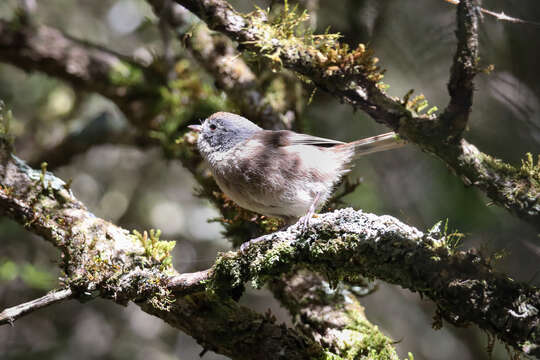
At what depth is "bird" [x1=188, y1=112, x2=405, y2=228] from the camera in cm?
357

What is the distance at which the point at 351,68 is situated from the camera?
329cm

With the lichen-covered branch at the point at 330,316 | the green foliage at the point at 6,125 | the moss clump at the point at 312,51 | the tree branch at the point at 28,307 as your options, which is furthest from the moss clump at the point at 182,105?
the tree branch at the point at 28,307

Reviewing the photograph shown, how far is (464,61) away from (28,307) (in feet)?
10.1

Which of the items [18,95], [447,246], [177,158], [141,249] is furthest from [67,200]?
[18,95]

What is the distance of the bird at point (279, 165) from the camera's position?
141 inches

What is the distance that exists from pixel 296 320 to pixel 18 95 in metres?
6.79

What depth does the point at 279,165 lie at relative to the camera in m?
3.64

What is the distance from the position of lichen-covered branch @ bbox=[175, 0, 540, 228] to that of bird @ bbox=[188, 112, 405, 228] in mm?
367

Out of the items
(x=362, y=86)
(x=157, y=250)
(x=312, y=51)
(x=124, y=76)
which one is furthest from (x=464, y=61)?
(x=124, y=76)

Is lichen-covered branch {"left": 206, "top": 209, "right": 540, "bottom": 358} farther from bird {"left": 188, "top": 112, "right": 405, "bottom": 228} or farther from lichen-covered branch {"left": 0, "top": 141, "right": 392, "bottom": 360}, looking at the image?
bird {"left": 188, "top": 112, "right": 405, "bottom": 228}

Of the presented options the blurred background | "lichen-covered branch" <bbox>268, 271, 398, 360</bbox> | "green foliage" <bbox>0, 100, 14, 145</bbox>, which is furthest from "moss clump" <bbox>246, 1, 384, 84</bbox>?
"green foliage" <bbox>0, 100, 14, 145</bbox>

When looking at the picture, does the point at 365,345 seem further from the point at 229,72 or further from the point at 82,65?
the point at 82,65

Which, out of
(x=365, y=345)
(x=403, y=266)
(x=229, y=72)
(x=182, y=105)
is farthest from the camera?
(x=182, y=105)

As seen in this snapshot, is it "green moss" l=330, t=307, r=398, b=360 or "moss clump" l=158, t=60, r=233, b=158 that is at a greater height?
"moss clump" l=158, t=60, r=233, b=158
